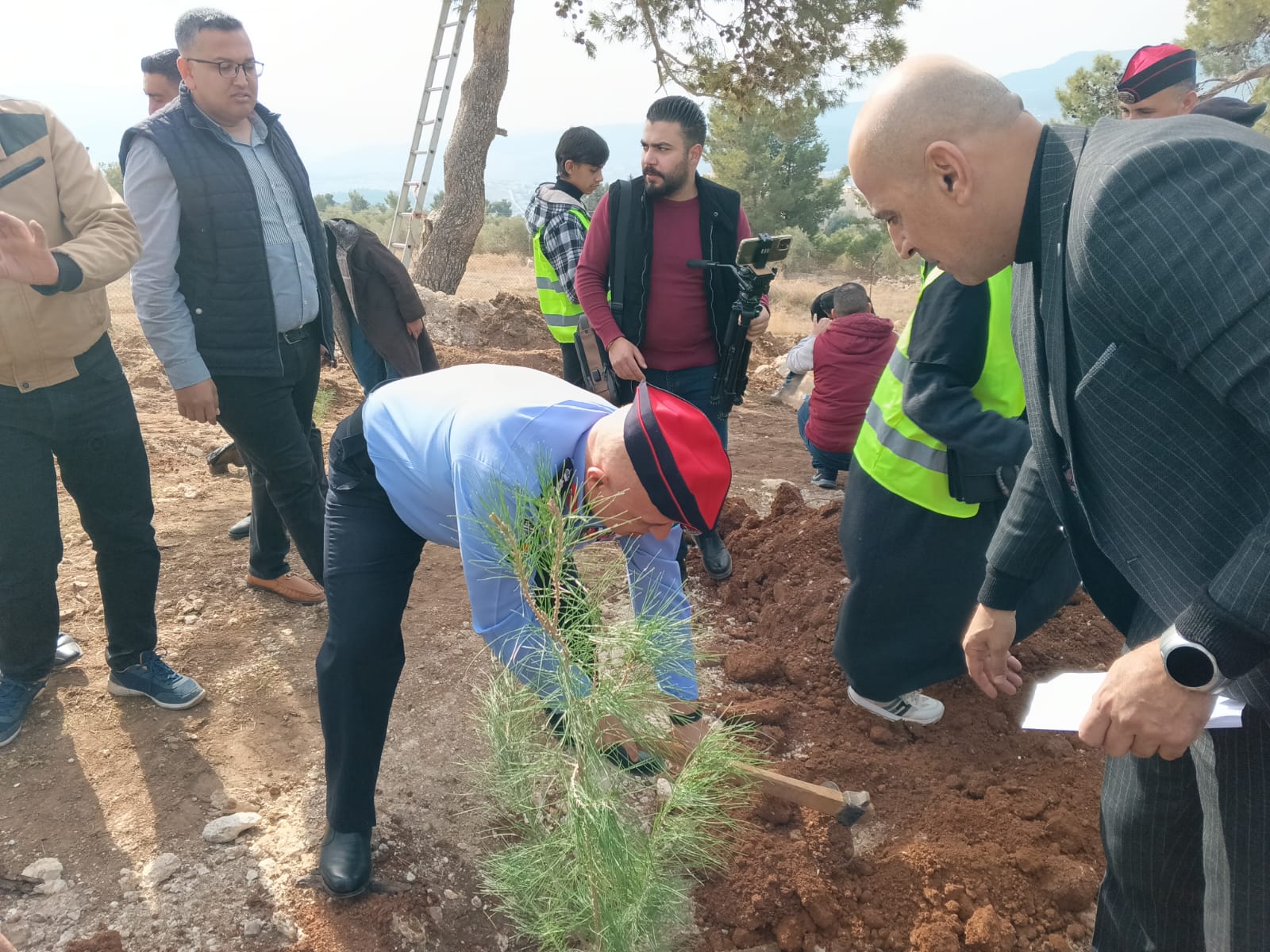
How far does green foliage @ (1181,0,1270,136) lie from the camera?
14328 mm

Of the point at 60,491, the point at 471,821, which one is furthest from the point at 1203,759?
the point at 60,491

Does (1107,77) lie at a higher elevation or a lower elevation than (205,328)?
higher

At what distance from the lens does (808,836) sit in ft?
7.84

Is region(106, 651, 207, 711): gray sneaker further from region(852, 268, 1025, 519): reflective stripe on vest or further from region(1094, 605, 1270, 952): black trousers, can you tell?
region(1094, 605, 1270, 952): black trousers

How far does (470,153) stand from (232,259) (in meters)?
7.82

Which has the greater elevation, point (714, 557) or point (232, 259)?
point (232, 259)

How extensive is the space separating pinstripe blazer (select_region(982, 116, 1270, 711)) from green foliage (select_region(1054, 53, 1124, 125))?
17577mm

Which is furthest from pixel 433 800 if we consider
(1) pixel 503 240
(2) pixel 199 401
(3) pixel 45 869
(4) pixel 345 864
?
(1) pixel 503 240

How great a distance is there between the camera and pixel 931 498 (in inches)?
107

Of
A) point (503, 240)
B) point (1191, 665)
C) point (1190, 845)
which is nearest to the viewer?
point (1191, 665)

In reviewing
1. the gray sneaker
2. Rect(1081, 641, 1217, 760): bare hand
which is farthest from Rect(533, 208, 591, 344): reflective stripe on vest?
Rect(1081, 641, 1217, 760): bare hand

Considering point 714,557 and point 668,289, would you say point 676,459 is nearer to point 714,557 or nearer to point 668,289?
point 668,289

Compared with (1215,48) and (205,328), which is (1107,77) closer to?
(1215,48)

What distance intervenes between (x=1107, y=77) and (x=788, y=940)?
1868 cm
